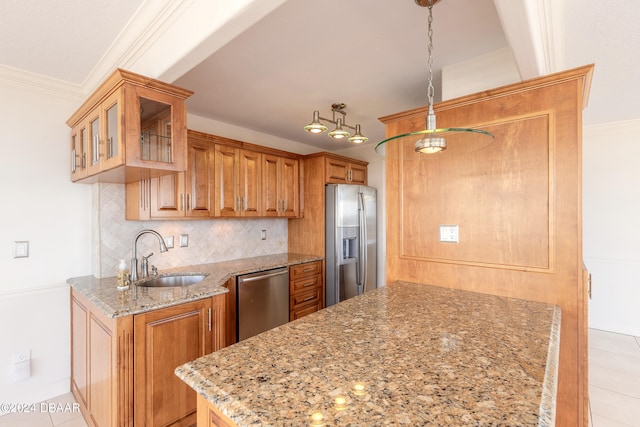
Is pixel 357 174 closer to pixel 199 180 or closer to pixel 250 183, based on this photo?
pixel 250 183

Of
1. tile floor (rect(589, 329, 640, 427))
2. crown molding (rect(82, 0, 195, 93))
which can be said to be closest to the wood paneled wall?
tile floor (rect(589, 329, 640, 427))

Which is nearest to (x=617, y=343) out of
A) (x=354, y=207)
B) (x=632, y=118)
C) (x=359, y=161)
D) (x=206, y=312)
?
(x=632, y=118)

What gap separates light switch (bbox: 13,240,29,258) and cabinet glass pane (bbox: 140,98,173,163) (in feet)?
4.31

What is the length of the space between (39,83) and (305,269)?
277cm

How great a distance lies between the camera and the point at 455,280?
1.90m

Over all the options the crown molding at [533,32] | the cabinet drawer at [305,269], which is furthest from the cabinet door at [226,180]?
the crown molding at [533,32]

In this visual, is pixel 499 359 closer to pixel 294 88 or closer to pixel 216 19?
pixel 216 19

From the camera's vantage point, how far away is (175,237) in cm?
295

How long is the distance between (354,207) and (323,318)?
2.50 m

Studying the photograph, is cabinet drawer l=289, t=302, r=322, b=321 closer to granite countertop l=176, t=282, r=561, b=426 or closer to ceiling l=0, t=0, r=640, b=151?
granite countertop l=176, t=282, r=561, b=426

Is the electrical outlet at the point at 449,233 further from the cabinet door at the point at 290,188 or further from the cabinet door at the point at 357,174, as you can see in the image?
the cabinet door at the point at 357,174

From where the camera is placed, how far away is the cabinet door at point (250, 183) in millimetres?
3143

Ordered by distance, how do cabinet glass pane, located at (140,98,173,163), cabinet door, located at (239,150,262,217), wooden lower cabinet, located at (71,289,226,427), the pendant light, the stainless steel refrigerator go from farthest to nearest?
the stainless steel refrigerator < cabinet door, located at (239,150,262,217) < cabinet glass pane, located at (140,98,173,163) < wooden lower cabinet, located at (71,289,226,427) < the pendant light

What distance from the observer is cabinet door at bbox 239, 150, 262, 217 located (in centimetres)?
314
